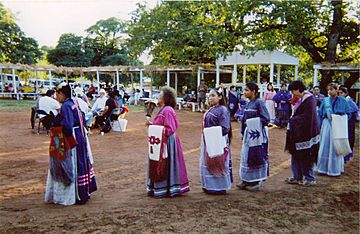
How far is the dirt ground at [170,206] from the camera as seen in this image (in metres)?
3.72

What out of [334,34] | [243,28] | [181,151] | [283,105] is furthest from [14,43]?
[181,151]

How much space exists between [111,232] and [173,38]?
49.0ft

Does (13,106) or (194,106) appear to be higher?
(194,106)

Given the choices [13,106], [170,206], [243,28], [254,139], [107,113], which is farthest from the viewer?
[13,106]

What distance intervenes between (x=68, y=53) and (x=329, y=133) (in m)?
32.8

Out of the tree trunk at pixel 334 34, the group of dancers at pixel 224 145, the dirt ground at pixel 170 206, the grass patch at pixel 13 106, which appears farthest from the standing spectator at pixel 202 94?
the group of dancers at pixel 224 145

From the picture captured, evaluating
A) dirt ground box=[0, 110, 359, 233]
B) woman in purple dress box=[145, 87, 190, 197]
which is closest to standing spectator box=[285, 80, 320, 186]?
dirt ground box=[0, 110, 359, 233]

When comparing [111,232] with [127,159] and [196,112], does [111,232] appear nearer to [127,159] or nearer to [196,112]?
[127,159]

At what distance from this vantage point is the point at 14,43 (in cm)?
3009

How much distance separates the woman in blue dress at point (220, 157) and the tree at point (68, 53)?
32.6m

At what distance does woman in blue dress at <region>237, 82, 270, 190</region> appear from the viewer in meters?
5.03

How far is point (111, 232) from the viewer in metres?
3.50

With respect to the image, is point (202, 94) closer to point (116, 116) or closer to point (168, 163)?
point (116, 116)

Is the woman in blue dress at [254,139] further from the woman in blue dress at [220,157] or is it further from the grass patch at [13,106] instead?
the grass patch at [13,106]
